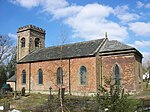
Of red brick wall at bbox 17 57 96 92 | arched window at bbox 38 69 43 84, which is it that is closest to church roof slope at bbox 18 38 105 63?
red brick wall at bbox 17 57 96 92

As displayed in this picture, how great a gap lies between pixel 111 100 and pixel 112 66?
72.1 feet

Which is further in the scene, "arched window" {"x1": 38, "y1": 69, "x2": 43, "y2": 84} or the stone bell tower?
the stone bell tower

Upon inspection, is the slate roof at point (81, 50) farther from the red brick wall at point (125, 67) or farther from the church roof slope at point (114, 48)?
the red brick wall at point (125, 67)

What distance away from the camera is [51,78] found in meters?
36.2


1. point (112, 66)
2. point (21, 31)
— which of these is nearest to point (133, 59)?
point (112, 66)

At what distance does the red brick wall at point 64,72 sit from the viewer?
3148cm

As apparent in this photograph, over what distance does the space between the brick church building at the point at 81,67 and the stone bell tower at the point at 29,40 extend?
1858mm

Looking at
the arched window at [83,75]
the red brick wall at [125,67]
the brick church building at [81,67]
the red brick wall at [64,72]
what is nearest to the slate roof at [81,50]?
the brick church building at [81,67]

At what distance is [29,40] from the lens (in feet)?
143

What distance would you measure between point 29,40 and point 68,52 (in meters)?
11.5

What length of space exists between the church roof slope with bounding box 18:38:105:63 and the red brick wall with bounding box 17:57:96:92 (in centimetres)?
80

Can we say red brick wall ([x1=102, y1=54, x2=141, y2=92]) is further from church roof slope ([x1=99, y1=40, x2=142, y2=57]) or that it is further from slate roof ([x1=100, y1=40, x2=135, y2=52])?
slate roof ([x1=100, y1=40, x2=135, y2=52])

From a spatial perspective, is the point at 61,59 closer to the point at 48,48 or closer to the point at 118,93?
the point at 48,48

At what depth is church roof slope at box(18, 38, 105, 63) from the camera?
33.4 metres
